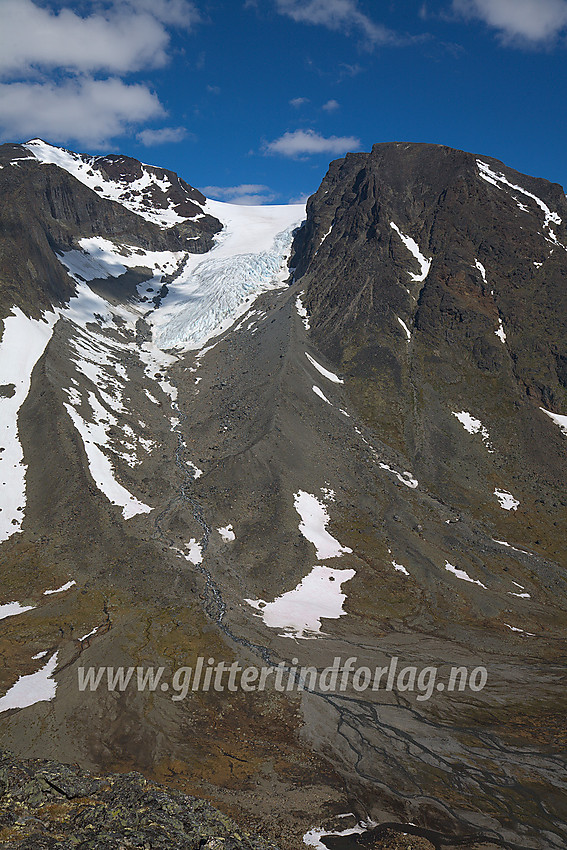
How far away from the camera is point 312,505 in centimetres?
6500

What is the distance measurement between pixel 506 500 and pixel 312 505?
29541 mm

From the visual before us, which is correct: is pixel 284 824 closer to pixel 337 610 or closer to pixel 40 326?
pixel 337 610

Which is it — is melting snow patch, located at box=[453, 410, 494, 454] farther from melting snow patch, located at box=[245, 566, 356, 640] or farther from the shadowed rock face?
the shadowed rock face

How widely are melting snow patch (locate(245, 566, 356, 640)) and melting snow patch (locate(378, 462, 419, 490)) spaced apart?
21210 mm

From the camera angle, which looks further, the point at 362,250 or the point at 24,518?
the point at 362,250

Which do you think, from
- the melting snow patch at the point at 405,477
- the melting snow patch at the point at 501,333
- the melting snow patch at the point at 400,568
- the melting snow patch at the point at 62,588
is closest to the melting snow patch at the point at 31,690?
the melting snow patch at the point at 62,588

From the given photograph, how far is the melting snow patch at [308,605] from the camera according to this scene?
46.1 m

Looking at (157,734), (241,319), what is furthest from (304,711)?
(241,319)

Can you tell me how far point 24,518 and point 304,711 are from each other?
38356 mm

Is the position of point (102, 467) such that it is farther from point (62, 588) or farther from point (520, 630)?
point (520, 630)

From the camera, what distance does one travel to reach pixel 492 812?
83.3 ft

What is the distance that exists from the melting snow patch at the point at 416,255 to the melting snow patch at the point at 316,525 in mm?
62889

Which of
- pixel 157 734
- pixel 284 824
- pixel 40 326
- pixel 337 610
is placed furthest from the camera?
pixel 40 326

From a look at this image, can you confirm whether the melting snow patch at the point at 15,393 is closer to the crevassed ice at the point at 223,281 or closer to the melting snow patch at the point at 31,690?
the melting snow patch at the point at 31,690
